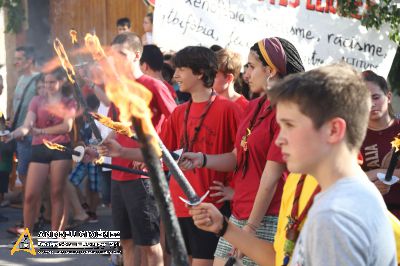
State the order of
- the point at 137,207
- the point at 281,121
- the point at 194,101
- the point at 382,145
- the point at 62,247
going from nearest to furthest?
the point at 281,121 < the point at 382,145 < the point at 194,101 < the point at 137,207 < the point at 62,247

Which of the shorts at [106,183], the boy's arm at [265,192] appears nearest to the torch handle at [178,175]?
the boy's arm at [265,192]

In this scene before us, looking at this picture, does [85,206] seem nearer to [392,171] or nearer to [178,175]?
[392,171]

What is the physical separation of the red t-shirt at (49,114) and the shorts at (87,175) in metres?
1.21

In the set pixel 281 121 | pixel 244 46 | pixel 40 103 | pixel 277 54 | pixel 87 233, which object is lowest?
pixel 87 233

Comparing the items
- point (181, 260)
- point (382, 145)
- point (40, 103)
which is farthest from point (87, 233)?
point (181, 260)

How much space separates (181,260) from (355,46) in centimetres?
586

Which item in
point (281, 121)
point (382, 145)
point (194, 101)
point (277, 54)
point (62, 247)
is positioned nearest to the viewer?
point (281, 121)

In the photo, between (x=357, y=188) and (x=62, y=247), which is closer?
(x=357, y=188)

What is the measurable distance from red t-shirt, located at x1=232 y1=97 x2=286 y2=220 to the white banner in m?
3.31

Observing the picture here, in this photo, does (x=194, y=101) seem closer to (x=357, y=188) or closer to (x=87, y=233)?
(x=357, y=188)

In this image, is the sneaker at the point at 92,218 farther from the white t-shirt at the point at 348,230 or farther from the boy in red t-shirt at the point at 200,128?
the white t-shirt at the point at 348,230

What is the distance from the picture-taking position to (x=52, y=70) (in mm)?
8406

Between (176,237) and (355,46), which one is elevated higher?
(176,237)

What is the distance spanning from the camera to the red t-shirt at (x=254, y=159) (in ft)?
13.5
